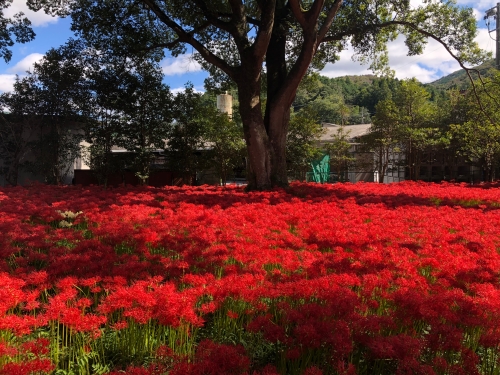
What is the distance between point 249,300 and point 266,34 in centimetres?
805

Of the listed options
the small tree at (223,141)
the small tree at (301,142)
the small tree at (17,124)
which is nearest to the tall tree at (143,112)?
the small tree at (223,141)

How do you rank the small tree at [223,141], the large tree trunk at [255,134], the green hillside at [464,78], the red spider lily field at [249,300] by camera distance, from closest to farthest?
the red spider lily field at [249,300] → the large tree trunk at [255,134] → the small tree at [223,141] → the green hillside at [464,78]

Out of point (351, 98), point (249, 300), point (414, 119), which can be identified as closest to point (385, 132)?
point (414, 119)

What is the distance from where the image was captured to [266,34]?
9336 millimetres

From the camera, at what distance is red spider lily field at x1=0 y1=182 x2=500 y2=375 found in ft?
→ 6.69

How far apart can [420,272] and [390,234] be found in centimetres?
120

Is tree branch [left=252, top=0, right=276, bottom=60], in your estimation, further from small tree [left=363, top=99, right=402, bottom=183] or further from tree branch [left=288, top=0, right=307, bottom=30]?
small tree [left=363, top=99, right=402, bottom=183]

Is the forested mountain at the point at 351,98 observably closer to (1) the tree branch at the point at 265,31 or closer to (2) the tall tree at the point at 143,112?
(2) the tall tree at the point at 143,112

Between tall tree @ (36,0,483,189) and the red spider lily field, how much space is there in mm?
5517

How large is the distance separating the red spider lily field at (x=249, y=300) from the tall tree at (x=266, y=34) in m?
5.52

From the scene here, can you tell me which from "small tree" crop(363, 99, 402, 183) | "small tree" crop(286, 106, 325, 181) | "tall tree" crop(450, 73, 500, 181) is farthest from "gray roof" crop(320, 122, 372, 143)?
"tall tree" crop(450, 73, 500, 181)

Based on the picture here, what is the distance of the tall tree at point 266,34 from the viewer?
9.79 metres

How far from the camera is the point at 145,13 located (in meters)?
12.3

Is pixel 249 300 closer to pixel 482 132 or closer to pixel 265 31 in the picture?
pixel 265 31
